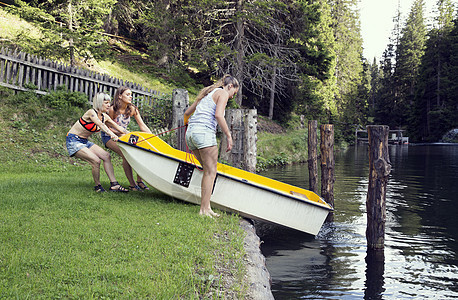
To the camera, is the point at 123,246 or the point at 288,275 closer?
the point at 123,246

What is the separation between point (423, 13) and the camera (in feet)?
229

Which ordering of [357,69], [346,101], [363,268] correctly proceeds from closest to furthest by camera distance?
[363,268]
[346,101]
[357,69]

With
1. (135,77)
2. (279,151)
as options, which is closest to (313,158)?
(279,151)

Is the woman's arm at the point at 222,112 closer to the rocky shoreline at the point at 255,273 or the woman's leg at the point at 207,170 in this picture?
the woman's leg at the point at 207,170

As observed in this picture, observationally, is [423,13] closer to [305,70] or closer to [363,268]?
[305,70]

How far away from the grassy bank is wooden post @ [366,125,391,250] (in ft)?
9.05

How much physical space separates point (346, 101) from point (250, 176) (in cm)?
4936

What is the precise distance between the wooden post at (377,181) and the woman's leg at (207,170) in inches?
115

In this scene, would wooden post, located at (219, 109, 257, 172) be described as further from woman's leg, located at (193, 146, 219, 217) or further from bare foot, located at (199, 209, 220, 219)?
woman's leg, located at (193, 146, 219, 217)

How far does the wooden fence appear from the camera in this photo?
42.9ft

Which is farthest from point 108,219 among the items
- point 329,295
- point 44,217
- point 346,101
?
point 346,101

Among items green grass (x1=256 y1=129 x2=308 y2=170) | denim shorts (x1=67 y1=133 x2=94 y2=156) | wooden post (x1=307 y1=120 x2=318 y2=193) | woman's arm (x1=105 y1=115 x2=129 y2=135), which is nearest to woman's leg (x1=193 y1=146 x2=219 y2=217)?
woman's arm (x1=105 y1=115 x2=129 y2=135)

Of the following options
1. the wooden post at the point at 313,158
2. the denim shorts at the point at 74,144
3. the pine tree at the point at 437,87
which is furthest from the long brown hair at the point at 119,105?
the pine tree at the point at 437,87

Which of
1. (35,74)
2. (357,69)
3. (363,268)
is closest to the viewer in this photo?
(363,268)
